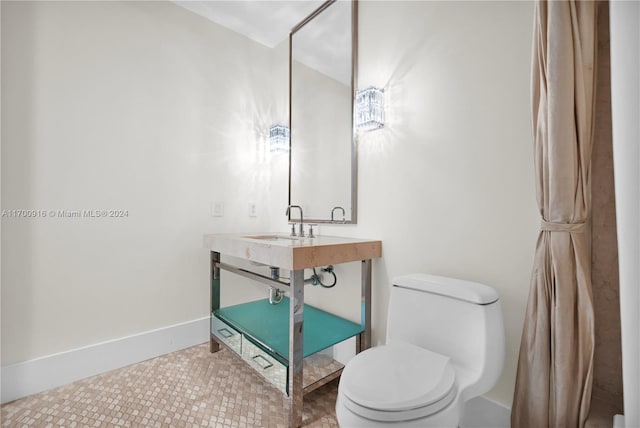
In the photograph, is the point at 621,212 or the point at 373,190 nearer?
the point at 621,212

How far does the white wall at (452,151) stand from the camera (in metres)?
1.20

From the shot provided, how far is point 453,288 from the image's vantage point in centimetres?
116

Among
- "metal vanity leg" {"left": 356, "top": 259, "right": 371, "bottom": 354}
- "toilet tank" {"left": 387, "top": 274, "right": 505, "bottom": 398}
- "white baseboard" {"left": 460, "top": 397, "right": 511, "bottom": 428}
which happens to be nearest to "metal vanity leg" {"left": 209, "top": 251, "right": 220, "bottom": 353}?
"metal vanity leg" {"left": 356, "top": 259, "right": 371, "bottom": 354}

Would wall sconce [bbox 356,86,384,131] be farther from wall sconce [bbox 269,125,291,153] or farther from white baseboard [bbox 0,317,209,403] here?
white baseboard [bbox 0,317,209,403]

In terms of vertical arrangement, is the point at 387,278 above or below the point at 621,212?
below

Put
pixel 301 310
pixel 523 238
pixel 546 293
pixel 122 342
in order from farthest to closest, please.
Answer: pixel 122 342 < pixel 301 310 < pixel 523 238 < pixel 546 293

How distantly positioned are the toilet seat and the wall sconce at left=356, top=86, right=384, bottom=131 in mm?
1184

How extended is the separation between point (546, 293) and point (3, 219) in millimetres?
2503

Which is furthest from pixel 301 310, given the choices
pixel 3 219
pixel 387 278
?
pixel 3 219

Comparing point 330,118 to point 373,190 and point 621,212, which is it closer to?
point 373,190

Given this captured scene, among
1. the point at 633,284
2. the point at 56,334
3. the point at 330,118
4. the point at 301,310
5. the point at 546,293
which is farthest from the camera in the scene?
the point at 330,118

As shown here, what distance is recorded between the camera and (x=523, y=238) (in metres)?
1.18

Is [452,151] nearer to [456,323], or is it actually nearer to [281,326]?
[456,323]

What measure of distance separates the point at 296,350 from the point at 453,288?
76 cm
